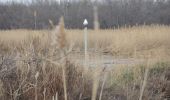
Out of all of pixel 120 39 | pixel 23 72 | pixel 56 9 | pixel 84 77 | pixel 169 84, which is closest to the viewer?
pixel 23 72

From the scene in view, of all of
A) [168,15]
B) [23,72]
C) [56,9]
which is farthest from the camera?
[168,15]

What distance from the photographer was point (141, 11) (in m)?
34.3

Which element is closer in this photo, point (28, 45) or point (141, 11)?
point (28, 45)

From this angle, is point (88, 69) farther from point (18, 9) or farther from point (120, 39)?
point (18, 9)

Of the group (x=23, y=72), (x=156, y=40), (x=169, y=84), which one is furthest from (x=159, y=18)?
(x=23, y=72)

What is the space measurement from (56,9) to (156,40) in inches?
520

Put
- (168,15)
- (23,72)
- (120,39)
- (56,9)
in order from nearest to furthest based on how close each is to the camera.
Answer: (23,72)
(120,39)
(56,9)
(168,15)

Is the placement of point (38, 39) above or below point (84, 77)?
above

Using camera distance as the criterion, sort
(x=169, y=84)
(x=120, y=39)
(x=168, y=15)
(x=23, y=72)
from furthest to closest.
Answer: (x=168, y=15) < (x=120, y=39) < (x=169, y=84) < (x=23, y=72)

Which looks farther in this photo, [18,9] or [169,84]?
[18,9]

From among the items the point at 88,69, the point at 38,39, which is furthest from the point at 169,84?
the point at 38,39

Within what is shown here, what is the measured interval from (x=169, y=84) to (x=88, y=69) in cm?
175

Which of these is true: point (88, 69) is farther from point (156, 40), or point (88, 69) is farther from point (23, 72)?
point (156, 40)

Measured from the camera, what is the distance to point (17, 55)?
14.2 ft
